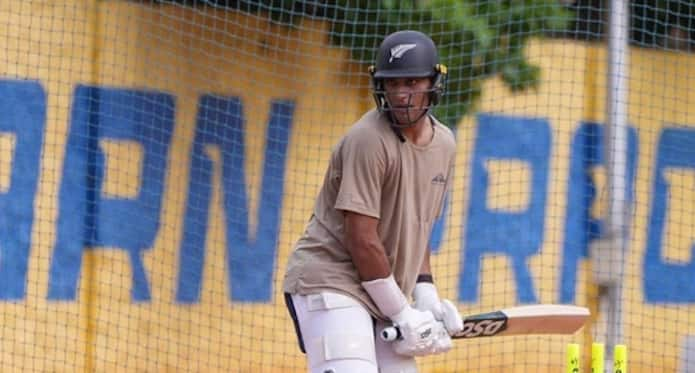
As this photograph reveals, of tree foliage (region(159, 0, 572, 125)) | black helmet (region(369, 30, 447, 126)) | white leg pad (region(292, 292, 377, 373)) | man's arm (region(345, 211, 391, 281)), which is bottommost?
white leg pad (region(292, 292, 377, 373))

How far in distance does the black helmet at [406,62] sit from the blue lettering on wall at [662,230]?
474 cm

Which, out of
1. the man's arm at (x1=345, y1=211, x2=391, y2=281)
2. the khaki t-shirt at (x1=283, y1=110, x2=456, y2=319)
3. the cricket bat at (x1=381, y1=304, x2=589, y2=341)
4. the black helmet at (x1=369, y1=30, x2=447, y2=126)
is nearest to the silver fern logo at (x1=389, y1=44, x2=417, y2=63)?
the black helmet at (x1=369, y1=30, x2=447, y2=126)

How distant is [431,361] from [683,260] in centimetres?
198

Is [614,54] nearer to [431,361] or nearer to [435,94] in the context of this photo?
[431,361]

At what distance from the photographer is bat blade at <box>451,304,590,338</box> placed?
4848 mm

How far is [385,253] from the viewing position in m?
4.58

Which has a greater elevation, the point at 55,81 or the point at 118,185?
the point at 55,81

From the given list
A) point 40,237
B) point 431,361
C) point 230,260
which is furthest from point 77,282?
point 431,361

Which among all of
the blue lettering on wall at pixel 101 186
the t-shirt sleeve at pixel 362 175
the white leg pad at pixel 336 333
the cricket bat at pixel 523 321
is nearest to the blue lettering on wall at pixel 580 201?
the blue lettering on wall at pixel 101 186

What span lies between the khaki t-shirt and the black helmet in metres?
0.13

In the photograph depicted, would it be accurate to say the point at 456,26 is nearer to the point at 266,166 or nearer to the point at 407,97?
the point at 266,166

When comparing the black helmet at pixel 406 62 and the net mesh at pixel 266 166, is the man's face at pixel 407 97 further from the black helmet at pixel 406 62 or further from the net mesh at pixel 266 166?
the net mesh at pixel 266 166

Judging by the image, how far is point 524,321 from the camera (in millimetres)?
5043

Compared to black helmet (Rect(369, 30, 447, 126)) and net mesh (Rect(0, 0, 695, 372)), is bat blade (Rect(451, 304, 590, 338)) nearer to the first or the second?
black helmet (Rect(369, 30, 447, 126))
